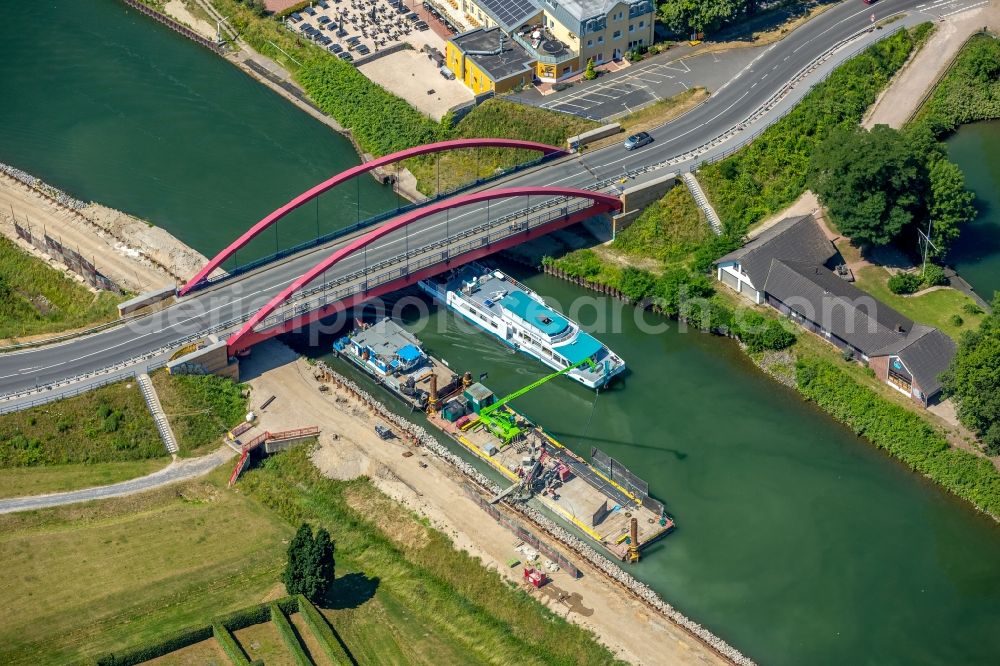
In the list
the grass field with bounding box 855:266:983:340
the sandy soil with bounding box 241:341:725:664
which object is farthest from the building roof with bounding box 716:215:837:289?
the sandy soil with bounding box 241:341:725:664

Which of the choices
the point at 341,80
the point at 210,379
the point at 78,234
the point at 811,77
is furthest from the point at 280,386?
the point at 811,77

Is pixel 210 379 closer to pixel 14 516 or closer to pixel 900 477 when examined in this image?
pixel 14 516

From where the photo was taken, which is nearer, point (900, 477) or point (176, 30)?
point (900, 477)

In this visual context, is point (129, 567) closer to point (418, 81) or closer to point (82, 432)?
point (82, 432)

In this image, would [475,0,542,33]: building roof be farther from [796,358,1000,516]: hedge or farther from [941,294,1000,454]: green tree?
[941,294,1000,454]: green tree

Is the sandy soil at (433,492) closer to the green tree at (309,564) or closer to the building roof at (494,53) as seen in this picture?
the green tree at (309,564)

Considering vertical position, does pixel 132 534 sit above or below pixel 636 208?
below
